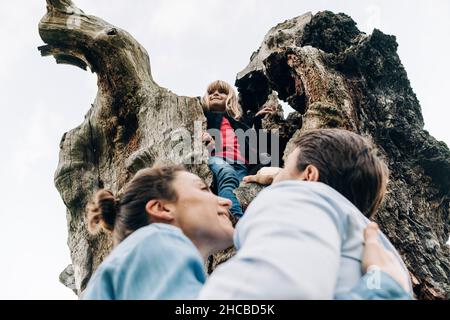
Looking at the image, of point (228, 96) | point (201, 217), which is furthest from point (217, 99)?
point (201, 217)

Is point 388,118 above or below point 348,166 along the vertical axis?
above

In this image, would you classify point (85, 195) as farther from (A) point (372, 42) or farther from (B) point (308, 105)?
(A) point (372, 42)

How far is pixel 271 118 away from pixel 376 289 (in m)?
3.98

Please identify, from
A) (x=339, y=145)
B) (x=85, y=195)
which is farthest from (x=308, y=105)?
(x=339, y=145)

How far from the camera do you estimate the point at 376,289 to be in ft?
5.31

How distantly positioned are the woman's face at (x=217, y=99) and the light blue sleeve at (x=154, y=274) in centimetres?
439

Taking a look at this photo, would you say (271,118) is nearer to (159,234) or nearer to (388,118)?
(388,118)

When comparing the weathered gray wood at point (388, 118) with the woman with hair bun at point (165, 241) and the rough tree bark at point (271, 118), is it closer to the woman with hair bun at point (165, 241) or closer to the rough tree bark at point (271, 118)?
the rough tree bark at point (271, 118)

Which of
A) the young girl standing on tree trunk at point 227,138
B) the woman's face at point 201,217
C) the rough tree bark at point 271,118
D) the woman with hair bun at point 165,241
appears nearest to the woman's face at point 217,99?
the young girl standing on tree trunk at point 227,138

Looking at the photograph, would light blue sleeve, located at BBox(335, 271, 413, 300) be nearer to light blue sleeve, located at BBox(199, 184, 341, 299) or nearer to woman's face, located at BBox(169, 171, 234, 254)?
light blue sleeve, located at BBox(199, 184, 341, 299)

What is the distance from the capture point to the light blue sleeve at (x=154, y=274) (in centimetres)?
162

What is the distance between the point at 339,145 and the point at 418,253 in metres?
1.78
